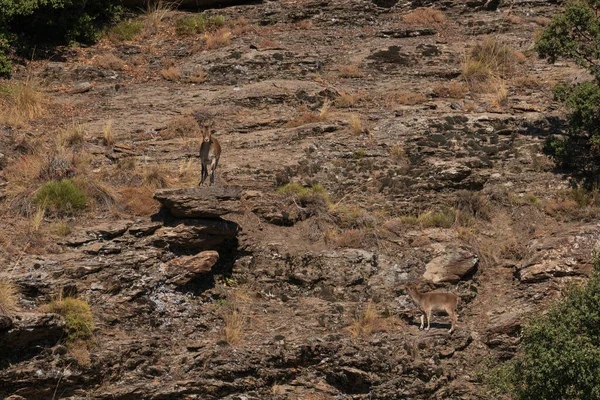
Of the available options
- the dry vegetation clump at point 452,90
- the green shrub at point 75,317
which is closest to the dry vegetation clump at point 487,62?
the dry vegetation clump at point 452,90

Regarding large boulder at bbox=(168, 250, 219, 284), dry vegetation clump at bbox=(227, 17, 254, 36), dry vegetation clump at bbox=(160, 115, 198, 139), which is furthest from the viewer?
dry vegetation clump at bbox=(227, 17, 254, 36)

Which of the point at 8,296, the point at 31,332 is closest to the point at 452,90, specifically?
the point at 8,296

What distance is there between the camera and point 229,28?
3194 cm

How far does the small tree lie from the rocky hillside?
27.0 inches

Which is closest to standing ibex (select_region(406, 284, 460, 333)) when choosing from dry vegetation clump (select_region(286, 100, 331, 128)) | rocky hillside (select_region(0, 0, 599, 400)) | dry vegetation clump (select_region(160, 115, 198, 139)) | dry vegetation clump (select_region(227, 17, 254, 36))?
rocky hillside (select_region(0, 0, 599, 400))

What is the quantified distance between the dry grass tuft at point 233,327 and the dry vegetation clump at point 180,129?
24.6 ft

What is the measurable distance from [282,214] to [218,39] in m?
10.8

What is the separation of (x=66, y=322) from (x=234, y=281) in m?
4.07

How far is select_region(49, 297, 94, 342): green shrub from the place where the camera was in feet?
56.3

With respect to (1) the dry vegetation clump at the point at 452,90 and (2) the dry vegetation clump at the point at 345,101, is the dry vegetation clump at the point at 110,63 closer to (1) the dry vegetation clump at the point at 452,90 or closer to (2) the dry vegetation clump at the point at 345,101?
(2) the dry vegetation clump at the point at 345,101

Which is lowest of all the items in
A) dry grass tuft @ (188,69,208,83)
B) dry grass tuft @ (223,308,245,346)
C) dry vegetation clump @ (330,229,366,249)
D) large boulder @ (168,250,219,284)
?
dry grass tuft @ (223,308,245,346)

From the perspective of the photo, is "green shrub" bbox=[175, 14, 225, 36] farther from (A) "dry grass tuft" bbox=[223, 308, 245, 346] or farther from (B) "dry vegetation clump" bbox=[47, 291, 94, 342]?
(B) "dry vegetation clump" bbox=[47, 291, 94, 342]

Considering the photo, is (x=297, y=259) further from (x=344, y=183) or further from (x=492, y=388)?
(x=492, y=388)

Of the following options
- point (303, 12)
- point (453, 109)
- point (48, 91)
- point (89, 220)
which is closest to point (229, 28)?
point (303, 12)
